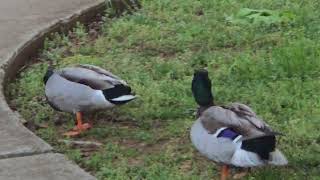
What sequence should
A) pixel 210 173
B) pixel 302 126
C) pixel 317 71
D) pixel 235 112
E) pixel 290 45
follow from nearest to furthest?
1. pixel 235 112
2. pixel 210 173
3. pixel 302 126
4. pixel 317 71
5. pixel 290 45

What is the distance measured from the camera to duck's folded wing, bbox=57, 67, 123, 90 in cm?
543

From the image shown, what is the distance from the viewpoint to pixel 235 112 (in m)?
4.64

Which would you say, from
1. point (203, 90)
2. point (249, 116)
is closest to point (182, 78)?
point (203, 90)

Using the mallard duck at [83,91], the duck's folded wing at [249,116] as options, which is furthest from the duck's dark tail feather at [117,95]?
the duck's folded wing at [249,116]

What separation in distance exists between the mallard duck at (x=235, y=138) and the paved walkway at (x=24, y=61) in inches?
26.2

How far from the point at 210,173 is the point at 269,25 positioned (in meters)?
3.00

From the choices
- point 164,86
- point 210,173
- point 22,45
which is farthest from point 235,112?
point 22,45

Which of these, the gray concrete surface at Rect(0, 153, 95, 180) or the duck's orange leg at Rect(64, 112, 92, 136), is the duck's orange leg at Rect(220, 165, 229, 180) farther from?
the duck's orange leg at Rect(64, 112, 92, 136)

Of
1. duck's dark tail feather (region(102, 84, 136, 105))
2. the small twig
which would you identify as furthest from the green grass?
duck's dark tail feather (region(102, 84, 136, 105))

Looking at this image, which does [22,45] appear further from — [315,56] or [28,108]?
[315,56]

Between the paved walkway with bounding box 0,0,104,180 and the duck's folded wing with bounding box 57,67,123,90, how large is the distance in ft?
1.43

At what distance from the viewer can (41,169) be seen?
192 inches

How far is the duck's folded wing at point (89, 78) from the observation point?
5.43m

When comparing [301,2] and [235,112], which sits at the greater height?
[235,112]
